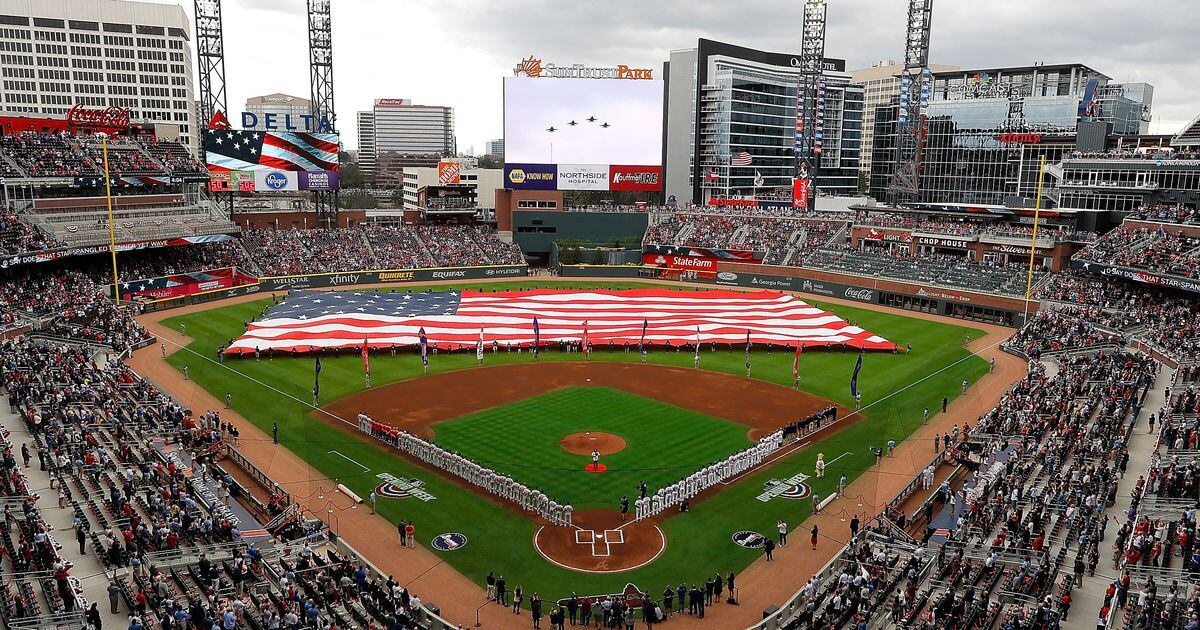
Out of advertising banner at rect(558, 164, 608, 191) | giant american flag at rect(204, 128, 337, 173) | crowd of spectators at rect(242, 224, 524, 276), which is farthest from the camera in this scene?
advertising banner at rect(558, 164, 608, 191)

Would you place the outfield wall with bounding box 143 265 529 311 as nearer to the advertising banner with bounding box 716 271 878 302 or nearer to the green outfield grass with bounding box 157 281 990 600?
the green outfield grass with bounding box 157 281 990 600

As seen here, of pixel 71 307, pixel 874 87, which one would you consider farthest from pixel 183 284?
pixel 874 87

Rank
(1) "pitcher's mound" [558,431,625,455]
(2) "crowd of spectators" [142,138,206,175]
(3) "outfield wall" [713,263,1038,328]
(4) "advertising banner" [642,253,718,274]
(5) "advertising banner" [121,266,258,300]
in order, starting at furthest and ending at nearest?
(4) "advertising banner" [642,253,718,274] → (2) "crowd of spectators" [142,138,206,175] → (5) "advertising banner" [121,266,258,300] → (3) "outfield wall" [713,263,1038,328] → (1) "pitcher's mound" [558,431,625,455]

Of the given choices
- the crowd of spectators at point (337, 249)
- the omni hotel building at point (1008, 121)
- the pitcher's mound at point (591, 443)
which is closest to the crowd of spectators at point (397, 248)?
the crowd of spectators at point (337, 249)

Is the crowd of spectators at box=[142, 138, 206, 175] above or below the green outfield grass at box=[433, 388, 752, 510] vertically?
above

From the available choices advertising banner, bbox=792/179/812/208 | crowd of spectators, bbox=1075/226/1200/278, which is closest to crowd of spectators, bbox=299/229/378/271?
advertising banner, bbox=792/179/812/208

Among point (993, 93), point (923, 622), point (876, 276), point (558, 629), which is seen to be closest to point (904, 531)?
point (923, 622)

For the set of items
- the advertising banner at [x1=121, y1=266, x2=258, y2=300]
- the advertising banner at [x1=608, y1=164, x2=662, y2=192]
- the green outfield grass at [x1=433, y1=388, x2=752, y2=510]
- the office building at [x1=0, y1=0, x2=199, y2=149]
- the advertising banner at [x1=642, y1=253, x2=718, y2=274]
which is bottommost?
the green outfield grass at [x1=433, y1=388, x2=752, y2=510]
